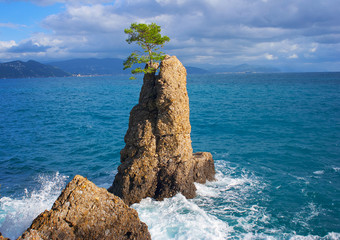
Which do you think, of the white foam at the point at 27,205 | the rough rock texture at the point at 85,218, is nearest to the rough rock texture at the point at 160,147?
the white foam at the point at 27,205

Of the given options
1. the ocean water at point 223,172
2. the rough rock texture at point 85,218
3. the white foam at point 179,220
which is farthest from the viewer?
the ocean water at point 223,172

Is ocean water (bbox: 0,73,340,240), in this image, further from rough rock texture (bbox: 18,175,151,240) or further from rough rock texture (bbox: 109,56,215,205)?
rough rock texture (bbox: 18,175,151,240)

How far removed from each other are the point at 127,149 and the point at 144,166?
219 cm

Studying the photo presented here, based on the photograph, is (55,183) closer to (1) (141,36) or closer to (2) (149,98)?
(2) (149,98)

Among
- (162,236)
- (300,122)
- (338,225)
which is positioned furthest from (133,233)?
(300,122)

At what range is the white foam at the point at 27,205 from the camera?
14.3 metres

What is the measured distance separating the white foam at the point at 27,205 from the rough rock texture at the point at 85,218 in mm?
4388

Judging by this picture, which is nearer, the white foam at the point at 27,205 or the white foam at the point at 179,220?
the white foam at the point at 27,205

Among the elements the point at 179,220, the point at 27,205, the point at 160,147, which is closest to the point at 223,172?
the point at 160,147

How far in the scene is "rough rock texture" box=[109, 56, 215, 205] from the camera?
19.3 meters

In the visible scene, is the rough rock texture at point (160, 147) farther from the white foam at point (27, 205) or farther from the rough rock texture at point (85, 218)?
the rough rock texture at point (85, 218)

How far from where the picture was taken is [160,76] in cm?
2044

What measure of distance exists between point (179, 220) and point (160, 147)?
18.9ft

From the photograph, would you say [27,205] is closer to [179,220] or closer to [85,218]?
[85,218]
